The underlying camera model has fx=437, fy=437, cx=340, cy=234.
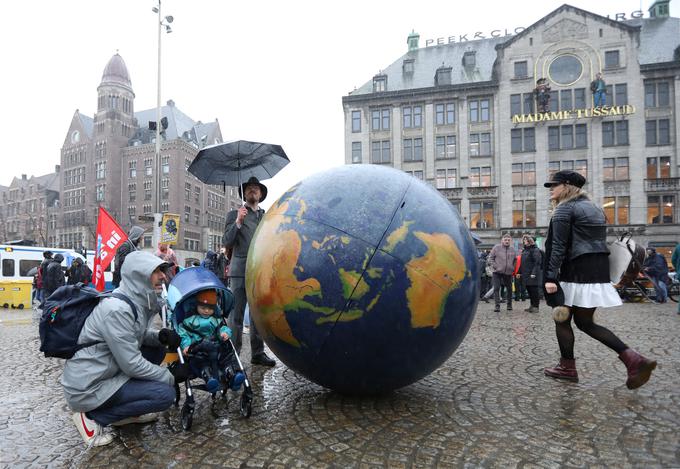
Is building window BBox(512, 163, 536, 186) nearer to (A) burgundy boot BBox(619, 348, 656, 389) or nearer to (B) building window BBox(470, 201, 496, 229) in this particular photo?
(B) building window BBox(470, 201, 496, 229)

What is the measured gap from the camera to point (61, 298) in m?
3.27

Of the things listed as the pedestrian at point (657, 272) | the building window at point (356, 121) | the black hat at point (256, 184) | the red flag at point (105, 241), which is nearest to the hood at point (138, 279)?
the black hat at point (256, 184)

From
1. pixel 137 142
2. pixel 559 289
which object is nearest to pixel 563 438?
pixel 559 289

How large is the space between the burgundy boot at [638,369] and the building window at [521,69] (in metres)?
39.8

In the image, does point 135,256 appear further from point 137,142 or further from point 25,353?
point 137,142

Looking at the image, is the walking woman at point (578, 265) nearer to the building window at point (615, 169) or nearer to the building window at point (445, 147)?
the building window at point (445, 147)

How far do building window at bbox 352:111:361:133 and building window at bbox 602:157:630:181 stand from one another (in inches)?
835

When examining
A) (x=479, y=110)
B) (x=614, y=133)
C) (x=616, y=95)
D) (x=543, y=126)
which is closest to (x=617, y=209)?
(x=614, y=133)

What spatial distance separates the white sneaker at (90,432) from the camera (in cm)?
328

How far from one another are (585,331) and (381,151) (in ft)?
123

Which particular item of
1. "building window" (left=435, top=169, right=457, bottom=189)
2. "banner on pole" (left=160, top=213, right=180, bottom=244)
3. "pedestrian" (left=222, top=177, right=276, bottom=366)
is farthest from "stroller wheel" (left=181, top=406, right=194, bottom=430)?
"building window" (left=435, top=169, right=457, bottom=189)

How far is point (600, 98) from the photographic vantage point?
1423 inches

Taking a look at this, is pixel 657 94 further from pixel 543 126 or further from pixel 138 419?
pixel 138 419

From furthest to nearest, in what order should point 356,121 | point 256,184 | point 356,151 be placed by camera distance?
point 356,121 < point 356,151 < point 256,184
